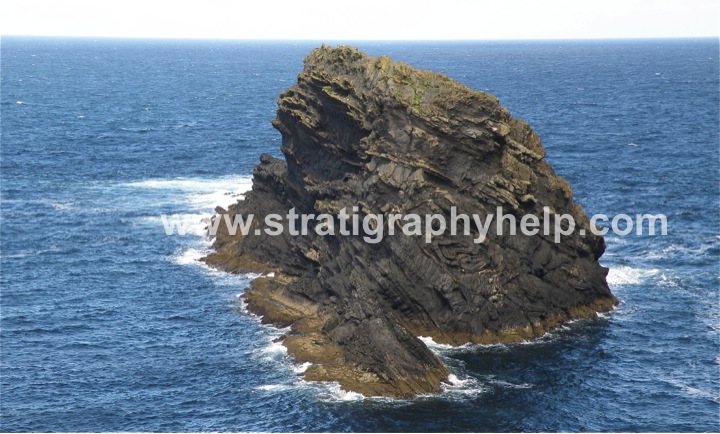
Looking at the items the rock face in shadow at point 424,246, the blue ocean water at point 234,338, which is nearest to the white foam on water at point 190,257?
the blue ocean water at point 234,338

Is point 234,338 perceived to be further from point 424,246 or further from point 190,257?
point 190,257

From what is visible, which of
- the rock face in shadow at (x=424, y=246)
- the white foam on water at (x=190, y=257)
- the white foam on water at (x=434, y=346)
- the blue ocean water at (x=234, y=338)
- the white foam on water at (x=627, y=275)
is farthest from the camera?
the white foam on water at (x=190, y=257)

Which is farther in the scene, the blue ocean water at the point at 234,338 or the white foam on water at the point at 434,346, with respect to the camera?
the white foam on water at the point at 434,346

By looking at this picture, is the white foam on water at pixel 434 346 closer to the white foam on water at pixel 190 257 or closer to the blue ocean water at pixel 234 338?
the blue ocean water at pixel 234 338

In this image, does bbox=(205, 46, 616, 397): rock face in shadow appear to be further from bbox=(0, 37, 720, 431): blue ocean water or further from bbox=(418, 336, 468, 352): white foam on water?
bbox=(0, 37, 720, 431): blue ocean water

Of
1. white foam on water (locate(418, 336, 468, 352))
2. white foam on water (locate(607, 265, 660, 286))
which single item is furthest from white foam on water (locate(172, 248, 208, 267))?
white foam on water (locate(607, 265, 660, 286))

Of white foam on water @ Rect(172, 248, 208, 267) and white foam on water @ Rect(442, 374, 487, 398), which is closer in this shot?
white foam on water @ Rect(442, 374, 487, 398)

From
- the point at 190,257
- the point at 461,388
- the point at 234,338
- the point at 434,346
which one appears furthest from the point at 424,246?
the point at 190,257
